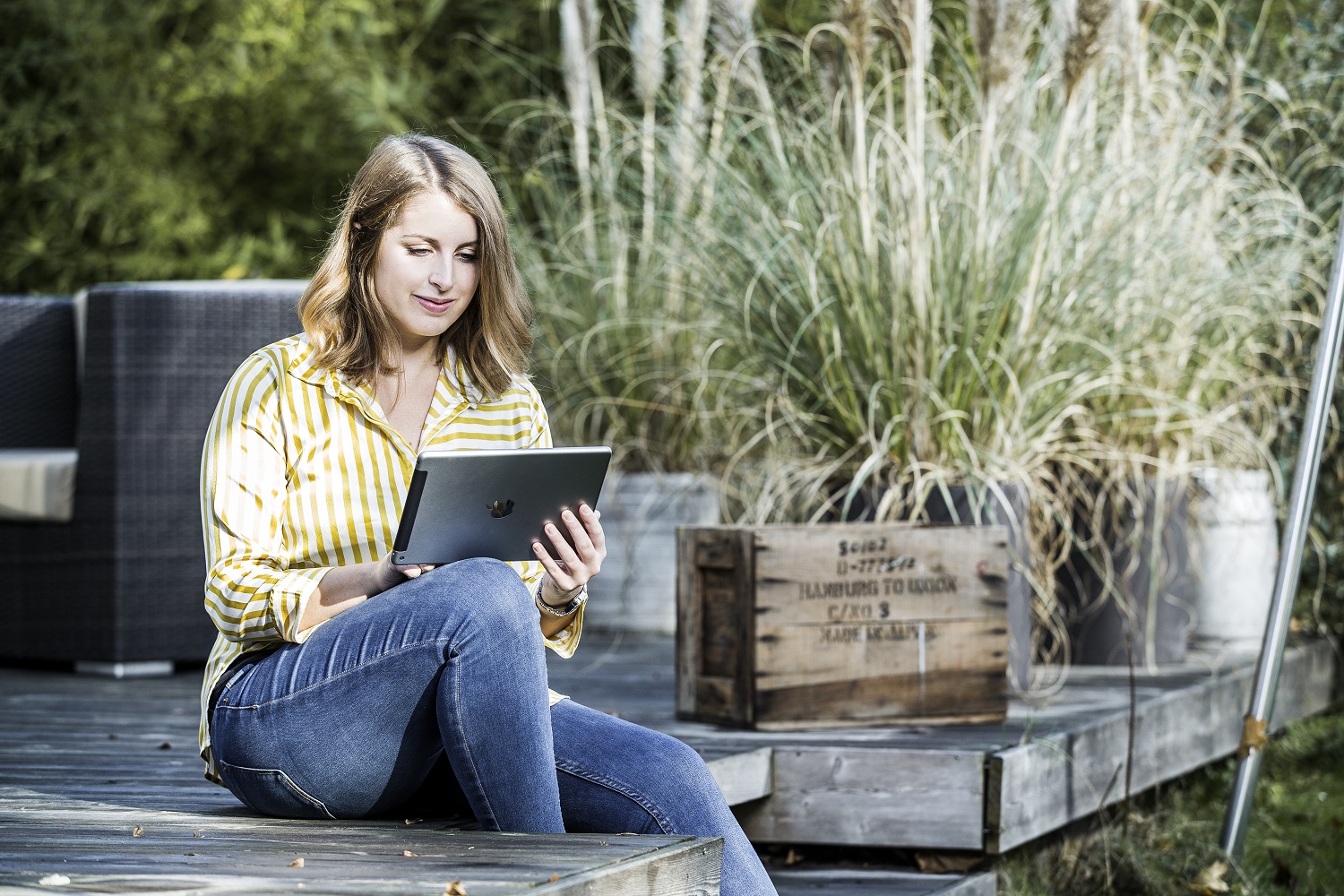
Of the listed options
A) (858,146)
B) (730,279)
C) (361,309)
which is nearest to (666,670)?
(730,279)

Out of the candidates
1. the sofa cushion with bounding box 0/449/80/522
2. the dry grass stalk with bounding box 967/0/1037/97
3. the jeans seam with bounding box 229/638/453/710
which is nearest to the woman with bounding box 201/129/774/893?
the jeans seam with bounding box 229/638/453/710

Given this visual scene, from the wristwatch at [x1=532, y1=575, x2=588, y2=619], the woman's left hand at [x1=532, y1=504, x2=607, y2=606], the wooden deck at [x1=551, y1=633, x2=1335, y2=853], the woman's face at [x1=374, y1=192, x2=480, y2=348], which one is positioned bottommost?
the wooden deck at [x1=551, y1=633, x2=1335, y2=853]

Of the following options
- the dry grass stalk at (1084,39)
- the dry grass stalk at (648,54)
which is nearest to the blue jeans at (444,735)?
the dry grass stalk at (1084,39)

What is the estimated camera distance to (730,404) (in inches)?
131

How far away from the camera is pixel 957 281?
8.94 feet

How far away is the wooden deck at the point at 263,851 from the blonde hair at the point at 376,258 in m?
0.54

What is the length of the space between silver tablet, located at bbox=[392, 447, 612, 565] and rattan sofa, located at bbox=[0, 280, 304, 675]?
177 centimetres

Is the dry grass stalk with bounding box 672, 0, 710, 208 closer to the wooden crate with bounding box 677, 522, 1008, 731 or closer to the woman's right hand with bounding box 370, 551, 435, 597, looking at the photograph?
the wooden crate with bounding box 677, 522, 1008, 731

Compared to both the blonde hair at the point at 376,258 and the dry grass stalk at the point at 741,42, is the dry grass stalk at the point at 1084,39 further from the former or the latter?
the blonde hair at the point at 376,258

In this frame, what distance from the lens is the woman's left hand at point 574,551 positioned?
1684 mm

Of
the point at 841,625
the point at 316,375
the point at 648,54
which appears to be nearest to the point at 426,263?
the point at 316,375

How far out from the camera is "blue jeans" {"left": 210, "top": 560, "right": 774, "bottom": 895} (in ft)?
5.16

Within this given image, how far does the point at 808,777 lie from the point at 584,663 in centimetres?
112

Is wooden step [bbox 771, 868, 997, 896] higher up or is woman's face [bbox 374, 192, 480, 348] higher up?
woman's face [bbox 374, 192, 480, 348]
